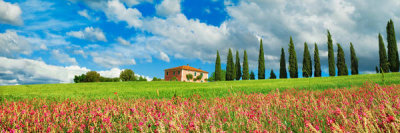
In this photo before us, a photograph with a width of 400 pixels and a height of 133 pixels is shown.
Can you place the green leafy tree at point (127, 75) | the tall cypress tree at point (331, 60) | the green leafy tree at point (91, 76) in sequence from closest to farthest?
the tall cypress tree at point (331, 60)
the green leafy tree at point (91, 76)
the green leafy tree at point (127, 75)

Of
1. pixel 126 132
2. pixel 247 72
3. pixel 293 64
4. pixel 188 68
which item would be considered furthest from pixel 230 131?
pixel 188 68

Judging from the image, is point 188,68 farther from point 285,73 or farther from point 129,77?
point 285,73

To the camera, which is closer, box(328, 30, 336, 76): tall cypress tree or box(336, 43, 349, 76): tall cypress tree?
box(336, 43, 349, 76): tall cypress tree

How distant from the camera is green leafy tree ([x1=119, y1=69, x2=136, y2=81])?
184 ft

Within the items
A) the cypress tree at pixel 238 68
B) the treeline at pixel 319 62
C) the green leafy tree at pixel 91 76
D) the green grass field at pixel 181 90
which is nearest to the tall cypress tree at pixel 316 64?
the treeline at pixel 319 62

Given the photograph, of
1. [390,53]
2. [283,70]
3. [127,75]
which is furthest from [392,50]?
[127,75]

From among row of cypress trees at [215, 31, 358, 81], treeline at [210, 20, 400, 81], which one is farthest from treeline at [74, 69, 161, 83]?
row of cypress trees at [215, 31, 358, 81]

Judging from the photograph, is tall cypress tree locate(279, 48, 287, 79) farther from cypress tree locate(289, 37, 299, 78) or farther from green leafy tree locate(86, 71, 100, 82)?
green leafy tree locate(86, 71, 100, 82)

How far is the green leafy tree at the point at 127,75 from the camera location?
55938mm

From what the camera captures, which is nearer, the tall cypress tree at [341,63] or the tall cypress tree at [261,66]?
the tall cypress tree at [341,63]

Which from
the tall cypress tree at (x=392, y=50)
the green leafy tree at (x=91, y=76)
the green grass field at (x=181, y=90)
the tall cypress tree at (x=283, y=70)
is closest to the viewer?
the green grass field at (x=181, y=90)

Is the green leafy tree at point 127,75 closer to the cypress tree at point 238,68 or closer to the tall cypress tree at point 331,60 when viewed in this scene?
the cypress tree at point 238,68

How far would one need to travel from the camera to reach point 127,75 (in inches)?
2210

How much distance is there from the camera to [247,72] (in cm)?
4822
